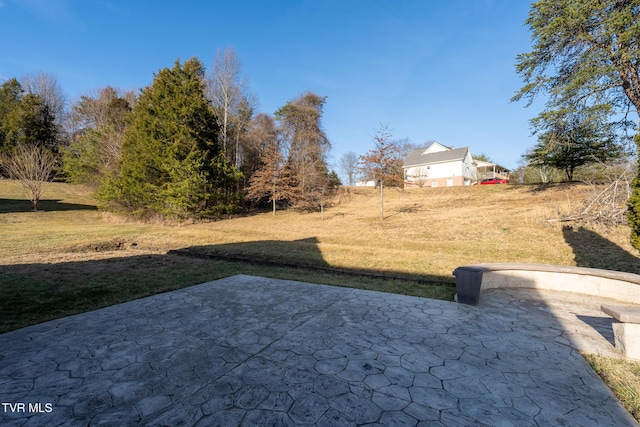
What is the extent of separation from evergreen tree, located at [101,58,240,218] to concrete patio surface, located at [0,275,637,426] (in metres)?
14.8

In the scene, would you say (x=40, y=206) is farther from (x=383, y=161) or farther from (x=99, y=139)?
(x=383, y=161)

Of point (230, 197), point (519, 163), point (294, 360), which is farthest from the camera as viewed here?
point (519, 163)

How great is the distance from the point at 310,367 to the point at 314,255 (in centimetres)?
627

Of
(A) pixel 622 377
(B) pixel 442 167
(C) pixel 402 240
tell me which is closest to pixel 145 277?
(A) pixel 622 377

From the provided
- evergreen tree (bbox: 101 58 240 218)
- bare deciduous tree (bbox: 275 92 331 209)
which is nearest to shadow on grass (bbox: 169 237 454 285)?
evergreen tree (bbox: 101 58 240 218)

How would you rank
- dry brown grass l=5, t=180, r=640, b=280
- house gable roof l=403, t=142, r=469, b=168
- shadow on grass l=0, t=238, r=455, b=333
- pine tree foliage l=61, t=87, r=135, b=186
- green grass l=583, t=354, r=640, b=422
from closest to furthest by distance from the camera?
1. green grass l=583, t=354, r=640, b=422
2. shadow on grass l=0, t=238, r=455, b=333
3. dry brown grass l=5, t=180, r=640, b=280
4. pine tree foliage l=61, t=87, r=135, b=186
5. house gable roof l=403, t=142, r=469, b=168

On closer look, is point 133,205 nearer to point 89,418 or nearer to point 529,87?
point 89,418

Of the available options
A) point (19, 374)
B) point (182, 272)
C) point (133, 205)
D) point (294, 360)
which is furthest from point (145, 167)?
point (294, 360)

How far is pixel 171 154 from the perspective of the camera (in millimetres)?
17000

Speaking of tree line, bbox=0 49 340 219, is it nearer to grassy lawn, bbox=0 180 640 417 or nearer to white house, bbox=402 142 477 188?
grassy lawn, bbox=0 180 640 417

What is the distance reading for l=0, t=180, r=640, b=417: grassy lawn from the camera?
5.20 metres

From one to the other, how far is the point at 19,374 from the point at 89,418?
1.23 metres

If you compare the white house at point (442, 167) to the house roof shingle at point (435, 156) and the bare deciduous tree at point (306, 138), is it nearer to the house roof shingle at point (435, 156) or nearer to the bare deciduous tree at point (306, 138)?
the house roof shingle at point (435, 156)

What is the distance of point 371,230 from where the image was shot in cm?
1422
